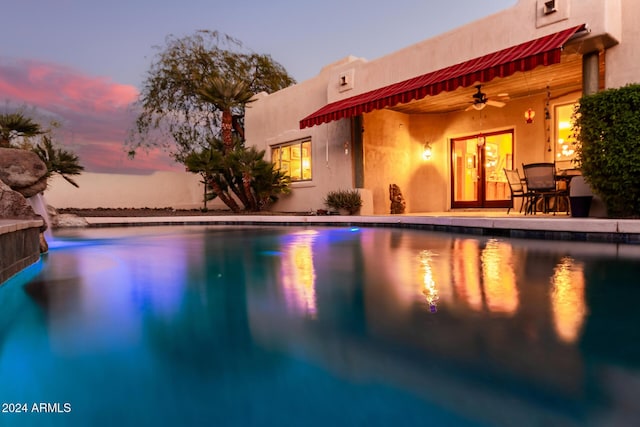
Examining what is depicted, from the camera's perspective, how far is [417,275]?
314 cm

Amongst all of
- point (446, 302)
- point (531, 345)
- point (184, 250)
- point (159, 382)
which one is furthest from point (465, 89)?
point (159, 382)

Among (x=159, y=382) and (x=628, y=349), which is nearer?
(x=159, y=382)

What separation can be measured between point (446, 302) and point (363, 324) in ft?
2.11

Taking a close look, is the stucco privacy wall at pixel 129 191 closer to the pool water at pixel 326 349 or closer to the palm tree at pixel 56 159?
the palm tree at pixel 56 159

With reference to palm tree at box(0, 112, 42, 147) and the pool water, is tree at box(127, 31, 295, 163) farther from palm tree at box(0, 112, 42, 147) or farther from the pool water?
the pool water

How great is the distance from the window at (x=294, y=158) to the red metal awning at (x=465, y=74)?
2683 mm

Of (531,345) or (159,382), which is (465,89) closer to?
(531,345)

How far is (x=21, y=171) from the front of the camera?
5.84m

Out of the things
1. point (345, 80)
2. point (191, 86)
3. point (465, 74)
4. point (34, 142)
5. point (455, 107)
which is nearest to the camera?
point (465, 74)

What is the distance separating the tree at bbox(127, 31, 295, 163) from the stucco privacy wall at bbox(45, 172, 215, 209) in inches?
115

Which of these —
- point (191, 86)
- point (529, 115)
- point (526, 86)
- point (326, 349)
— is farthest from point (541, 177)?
point (191, 86)

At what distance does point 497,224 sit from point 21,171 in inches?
298

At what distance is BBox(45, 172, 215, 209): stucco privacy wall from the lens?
15.0 meters

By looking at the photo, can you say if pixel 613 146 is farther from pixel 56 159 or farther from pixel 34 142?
pixel 34 142
